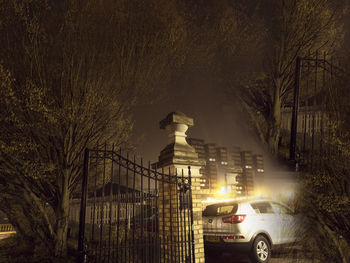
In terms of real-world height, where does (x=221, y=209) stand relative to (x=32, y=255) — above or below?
above

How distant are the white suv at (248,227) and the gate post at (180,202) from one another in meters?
1.26

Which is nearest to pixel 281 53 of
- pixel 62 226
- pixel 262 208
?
pixel 262 208

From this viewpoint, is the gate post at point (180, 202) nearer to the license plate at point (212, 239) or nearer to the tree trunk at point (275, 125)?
the license plate at point (212, 239)

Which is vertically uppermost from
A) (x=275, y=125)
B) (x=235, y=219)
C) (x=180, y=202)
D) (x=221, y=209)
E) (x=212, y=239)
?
(x=275, y=125)

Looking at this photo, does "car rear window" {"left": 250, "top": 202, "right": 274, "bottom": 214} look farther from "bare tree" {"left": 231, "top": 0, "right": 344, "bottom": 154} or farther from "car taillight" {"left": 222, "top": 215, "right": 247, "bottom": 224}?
"bare tree" {"left": 231, "top": 0, "right": 344, "bottom": 154}

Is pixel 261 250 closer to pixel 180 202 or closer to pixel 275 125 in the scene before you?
pixel 180 202

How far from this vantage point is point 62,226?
612 cm

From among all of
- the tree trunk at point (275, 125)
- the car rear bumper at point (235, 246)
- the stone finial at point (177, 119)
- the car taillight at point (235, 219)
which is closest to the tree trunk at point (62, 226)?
the stone finial at point (177, 119)

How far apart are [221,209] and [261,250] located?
1.24 m

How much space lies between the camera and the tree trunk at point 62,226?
236 inches

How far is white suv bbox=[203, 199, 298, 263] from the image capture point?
575 centimetres

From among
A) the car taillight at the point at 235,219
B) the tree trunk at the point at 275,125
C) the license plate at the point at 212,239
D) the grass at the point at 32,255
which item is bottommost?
the grass at the point at 32,255

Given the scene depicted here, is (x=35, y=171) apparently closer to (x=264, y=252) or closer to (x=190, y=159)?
(x=190, y=159)

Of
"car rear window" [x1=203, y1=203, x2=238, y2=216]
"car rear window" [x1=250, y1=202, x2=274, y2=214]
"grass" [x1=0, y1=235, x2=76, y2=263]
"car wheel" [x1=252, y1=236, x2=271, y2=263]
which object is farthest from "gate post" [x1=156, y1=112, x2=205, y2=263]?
"grass" [x1=0, y1=235, x2=76, y2=263]
